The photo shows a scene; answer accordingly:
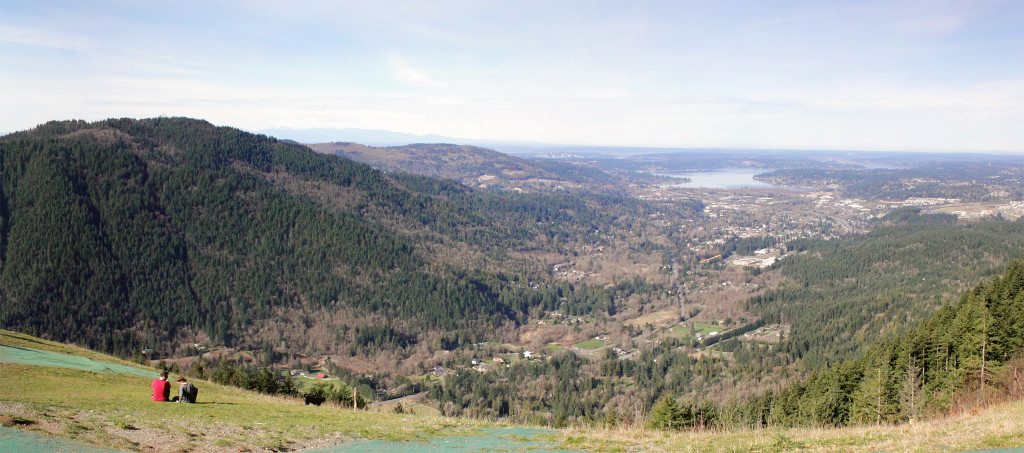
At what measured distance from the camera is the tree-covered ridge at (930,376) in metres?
32.7

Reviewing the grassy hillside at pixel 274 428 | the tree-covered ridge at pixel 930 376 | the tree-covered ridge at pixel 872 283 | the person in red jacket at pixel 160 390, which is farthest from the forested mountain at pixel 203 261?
the person in red jacket at pixel 160 390

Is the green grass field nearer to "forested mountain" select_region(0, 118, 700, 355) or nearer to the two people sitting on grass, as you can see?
"forested mountain" select_region(0, 118, 700, 355)

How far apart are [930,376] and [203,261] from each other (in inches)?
4713

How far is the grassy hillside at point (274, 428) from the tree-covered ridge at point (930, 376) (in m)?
10.8

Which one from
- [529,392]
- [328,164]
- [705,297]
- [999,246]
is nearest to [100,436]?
[529,392]

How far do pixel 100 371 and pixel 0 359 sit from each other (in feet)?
14.4

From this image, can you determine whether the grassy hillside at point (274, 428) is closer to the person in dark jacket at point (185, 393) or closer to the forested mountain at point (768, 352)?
the person in dark jacket at point (185, 393)

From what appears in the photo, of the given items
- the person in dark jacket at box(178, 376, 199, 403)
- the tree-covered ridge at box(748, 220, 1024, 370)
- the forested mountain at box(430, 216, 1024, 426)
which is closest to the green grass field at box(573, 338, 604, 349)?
the forested mountain at box(430, 216, 1024, 426)

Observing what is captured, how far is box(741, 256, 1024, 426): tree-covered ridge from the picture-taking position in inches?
1286

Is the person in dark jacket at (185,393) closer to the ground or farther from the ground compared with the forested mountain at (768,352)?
farther from the ground

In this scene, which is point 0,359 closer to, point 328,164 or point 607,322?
point 607,322

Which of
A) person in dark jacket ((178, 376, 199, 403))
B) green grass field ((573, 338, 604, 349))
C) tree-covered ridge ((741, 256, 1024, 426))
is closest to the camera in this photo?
person in dark jacket ((178, 376, 199, 403))

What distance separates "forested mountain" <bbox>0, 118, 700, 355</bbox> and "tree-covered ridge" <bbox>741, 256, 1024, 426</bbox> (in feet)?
237

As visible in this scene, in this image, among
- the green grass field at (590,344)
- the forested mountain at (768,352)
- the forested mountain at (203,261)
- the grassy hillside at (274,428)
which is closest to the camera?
the grassy hillside at (274,428)
